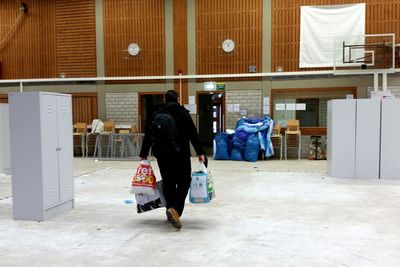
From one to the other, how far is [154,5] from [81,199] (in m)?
8.10

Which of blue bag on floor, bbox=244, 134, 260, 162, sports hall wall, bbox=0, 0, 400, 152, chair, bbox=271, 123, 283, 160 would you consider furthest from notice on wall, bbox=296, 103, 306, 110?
blue bag on floor, bbox=244, 134, 260, 162

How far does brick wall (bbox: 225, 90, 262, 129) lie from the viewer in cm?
1186

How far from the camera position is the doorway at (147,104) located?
12.5m

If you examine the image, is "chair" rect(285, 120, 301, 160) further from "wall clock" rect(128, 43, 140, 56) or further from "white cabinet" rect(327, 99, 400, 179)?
"wall clock" rect(128, 43, 140, 56)

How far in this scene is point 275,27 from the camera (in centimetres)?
1160

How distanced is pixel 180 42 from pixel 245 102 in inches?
108

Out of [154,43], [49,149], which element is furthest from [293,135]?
[49,149]

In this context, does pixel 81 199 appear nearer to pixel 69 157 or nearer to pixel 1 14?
pixel 69 157

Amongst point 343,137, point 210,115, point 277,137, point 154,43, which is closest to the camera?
point 343,137

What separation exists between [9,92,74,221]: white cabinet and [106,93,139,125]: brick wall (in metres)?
7.70

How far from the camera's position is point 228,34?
1193cm

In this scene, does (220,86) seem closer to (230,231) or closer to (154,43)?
(154,43)

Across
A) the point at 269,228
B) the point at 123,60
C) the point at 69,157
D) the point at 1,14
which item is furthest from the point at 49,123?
the point at 1,14

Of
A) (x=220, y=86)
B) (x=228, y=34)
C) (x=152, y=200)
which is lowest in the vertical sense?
(x=152, y=200)
